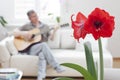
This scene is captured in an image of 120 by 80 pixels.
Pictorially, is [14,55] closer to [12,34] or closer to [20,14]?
[12,34]

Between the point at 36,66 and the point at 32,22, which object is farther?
the point at 32,22

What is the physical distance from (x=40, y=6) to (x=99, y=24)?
4553 millimetres

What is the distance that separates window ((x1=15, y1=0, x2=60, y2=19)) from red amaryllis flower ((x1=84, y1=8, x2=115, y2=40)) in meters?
4.47

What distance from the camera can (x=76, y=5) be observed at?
5.08 meters

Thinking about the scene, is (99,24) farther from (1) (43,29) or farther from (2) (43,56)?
(1) (43,29)

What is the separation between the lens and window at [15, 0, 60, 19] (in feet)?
17.0

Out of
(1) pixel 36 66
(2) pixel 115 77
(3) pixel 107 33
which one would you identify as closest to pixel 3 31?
(1) pixel 36 66

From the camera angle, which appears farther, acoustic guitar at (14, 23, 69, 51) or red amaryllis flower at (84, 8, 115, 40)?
acoustic guitar at (14, 23, 69, 51)

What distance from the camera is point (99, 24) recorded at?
2.39ft

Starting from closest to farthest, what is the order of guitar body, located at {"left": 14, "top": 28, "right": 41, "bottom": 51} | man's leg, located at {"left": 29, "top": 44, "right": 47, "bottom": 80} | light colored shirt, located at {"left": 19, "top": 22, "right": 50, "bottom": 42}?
man's leg, located at {"left": 29, "top": 44, "right": 47, "bottom": 80} < guitar body, located at {"left": 14, "top": 28, "right": 41, "bottom": 51} < light colored shirt, located at {"left": 19, "top": 22, "right": 50, "bottom": 42}

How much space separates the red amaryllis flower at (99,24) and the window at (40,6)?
14.7 feet

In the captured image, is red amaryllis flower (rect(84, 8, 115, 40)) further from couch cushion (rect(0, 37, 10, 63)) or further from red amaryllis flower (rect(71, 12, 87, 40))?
couch cushion (rect(0, 37, 10, 63))

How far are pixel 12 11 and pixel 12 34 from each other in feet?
3.16

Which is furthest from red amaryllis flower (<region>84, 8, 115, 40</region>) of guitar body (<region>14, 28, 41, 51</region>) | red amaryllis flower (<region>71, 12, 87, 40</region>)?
guitar body (<region>14, 28, 41, 51</region>)
